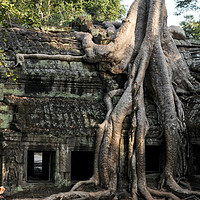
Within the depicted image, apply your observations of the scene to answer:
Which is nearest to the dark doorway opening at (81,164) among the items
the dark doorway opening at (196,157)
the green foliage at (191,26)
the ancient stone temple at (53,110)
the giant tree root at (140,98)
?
the ancient stone temple at (53,110)

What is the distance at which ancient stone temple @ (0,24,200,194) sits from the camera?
24.0 ft

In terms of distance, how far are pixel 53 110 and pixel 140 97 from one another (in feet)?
6.64

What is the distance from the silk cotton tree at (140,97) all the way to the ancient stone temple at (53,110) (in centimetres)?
25

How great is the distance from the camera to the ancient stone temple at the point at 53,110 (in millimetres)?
7328

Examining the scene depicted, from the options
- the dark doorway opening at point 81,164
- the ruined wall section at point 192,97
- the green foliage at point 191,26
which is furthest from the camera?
the green foliage at point 191,26

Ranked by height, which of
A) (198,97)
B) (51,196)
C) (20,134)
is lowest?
(51,196)

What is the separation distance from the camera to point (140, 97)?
8.34 m

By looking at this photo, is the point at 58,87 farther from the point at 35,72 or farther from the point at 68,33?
the point at 68,33

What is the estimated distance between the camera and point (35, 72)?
8.18 metres

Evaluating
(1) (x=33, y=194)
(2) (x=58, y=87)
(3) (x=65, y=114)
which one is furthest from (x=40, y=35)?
(1) (x=33, y=194)

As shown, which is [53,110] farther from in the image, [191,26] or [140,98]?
[191,26]

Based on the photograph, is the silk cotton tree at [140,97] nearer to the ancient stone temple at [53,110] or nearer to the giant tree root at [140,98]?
the giant tree root at [140,98]

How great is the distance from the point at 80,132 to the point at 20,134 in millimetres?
1261

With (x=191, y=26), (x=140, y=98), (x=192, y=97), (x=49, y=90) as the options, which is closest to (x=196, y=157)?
(x=192, y=97)
